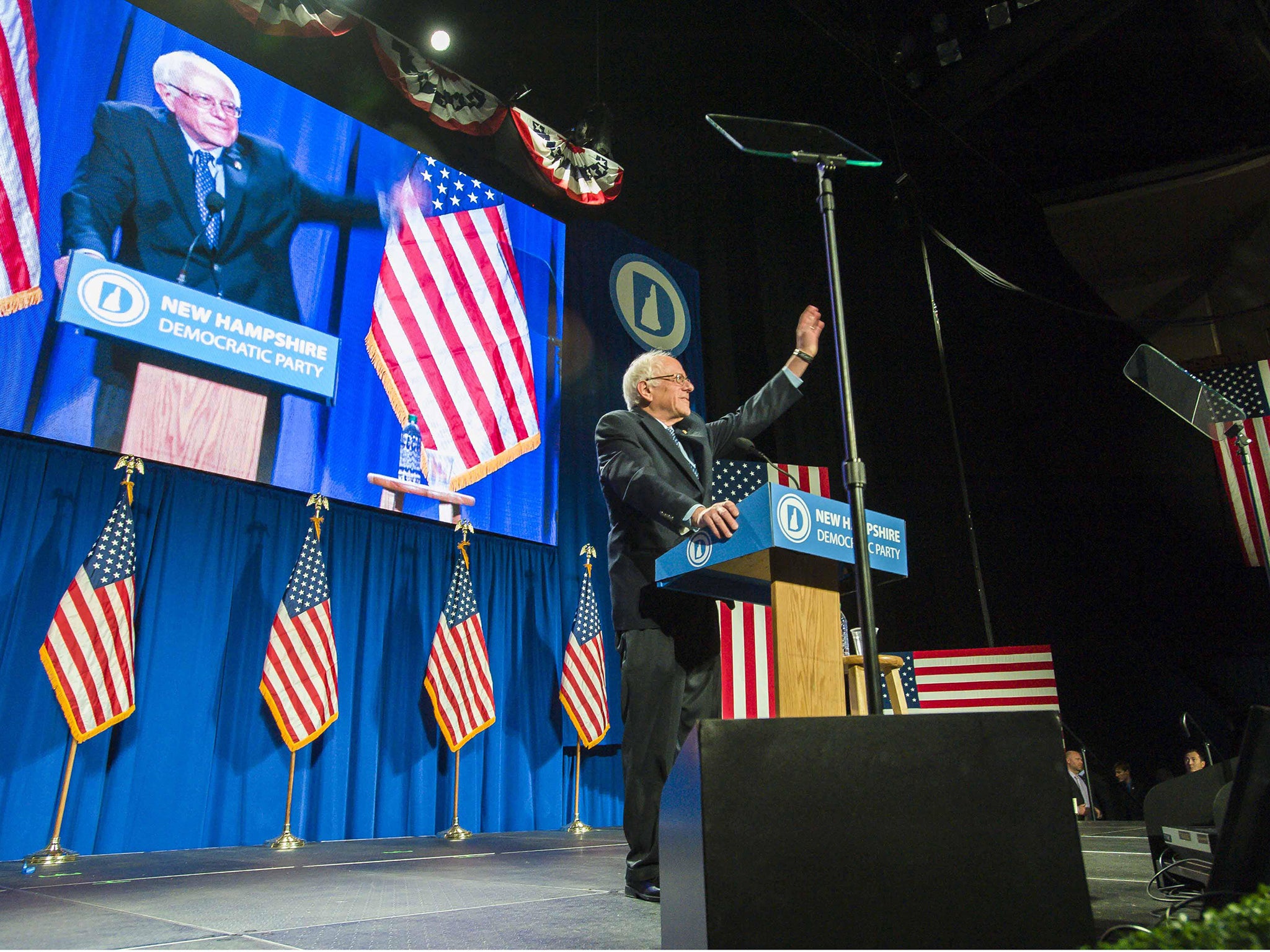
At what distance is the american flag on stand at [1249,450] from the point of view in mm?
7336

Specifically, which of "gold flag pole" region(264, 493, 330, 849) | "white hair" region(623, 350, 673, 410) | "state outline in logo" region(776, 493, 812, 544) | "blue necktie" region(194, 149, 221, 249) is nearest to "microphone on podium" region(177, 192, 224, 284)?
"blue necktie" region(194, 149, 221, 249)

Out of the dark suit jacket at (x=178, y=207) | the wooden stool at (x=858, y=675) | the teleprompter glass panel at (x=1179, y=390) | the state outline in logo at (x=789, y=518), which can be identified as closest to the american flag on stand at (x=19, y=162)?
the dark suit jacket at (x=178, y=207)

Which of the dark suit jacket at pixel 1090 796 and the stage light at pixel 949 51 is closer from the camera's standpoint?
the dark suit jacket at pixel 1090 796

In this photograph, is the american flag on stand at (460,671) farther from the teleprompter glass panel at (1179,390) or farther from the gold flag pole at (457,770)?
the teleprompter glass panel at (1179,390)

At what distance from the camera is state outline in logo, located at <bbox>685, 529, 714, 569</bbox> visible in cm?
161

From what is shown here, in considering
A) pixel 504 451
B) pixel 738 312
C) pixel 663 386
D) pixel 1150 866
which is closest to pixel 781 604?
pixel 663 386

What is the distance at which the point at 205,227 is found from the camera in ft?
13.5

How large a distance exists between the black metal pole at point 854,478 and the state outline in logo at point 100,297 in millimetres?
3149

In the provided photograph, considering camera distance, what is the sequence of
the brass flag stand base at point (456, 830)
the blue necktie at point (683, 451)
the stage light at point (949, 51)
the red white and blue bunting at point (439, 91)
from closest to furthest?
the blue necktie at point (683, 451) < the brass flag stand base at point (456, 830) < the red white and blue bunting at point (439, 91) < the stage light at point (949, 51)

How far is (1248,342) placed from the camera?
9.38m

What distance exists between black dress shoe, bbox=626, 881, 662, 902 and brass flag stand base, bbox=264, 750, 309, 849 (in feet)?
8.05

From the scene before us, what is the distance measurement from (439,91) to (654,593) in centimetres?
439

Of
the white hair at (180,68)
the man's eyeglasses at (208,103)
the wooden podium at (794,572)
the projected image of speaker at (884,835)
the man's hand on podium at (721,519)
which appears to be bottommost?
the projected image of speaker at (884,835)

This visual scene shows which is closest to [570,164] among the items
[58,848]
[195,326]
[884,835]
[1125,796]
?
[195,326]
